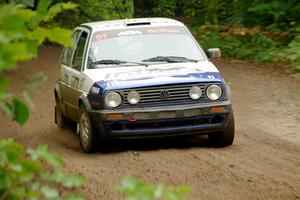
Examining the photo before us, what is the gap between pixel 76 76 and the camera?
9.26m

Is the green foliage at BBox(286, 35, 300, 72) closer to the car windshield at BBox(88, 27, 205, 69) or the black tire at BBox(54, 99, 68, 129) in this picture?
the black tire at BBox(54, 99, 68, 129)

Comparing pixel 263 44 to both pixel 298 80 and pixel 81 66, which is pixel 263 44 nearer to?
pixel 298 80

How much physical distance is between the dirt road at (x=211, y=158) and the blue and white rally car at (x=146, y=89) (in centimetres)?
31

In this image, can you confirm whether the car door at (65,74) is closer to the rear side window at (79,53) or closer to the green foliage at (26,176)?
the rear side window at (79,53)

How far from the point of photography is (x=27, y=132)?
1102 centimetres

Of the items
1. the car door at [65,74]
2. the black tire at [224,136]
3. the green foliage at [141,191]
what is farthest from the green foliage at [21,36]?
the car door at [65,74]

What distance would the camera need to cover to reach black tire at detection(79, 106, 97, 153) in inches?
328

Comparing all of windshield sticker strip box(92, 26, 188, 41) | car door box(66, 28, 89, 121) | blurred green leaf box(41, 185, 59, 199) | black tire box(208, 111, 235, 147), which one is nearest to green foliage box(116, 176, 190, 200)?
blurred green leaf box(41, 185, 59, 199)

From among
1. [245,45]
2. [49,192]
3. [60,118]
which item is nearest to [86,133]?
[60,118]

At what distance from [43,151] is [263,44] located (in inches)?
746

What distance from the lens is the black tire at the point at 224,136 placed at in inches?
338

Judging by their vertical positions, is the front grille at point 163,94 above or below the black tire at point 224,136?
above

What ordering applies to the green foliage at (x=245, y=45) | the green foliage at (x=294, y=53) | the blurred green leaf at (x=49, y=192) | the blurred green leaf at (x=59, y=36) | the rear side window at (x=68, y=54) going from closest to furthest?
the blurred green leaf at (x=49, y=192)
the blurred green leaf at (x=59, y=36)
the rear side window at (x=68, y=54)
the green foliage at (x=294, y=53)
the green foliage at (x=245, y=45)

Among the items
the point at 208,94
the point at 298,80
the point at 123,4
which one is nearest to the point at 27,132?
the point at 208,94
